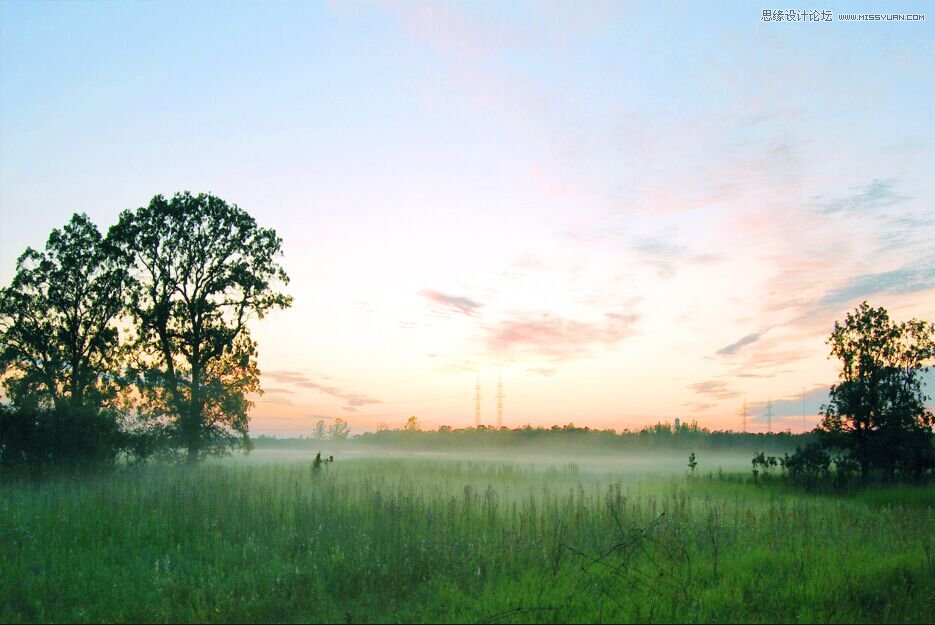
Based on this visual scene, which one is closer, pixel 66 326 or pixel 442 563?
pixel 442 563

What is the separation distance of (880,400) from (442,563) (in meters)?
23.1

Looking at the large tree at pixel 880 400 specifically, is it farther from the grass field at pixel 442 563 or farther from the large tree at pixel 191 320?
the large tree at pixel 191 320

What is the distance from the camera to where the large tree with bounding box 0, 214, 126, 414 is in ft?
105

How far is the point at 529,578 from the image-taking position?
9.67m

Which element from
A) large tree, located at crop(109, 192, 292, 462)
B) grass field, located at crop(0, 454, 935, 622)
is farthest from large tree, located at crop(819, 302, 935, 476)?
large tree, located at crop(109, 192, 292, 462)

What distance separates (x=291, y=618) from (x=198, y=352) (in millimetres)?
23634

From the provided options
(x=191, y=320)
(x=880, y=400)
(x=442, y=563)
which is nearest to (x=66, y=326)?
(x=191, y=320)

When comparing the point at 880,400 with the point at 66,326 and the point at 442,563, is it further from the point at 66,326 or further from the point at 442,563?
the point at 66,326

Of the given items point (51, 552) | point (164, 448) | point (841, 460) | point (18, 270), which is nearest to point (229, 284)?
point (164, 448)

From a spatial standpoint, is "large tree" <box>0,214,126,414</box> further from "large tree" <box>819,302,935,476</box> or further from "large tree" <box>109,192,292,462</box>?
"large tree" <box>819,302,935,476</box>

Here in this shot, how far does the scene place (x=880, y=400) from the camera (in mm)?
26234

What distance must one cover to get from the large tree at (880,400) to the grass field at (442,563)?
11.0 metres

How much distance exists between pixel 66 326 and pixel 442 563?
30.3 metres

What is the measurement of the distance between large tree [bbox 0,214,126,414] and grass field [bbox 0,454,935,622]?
17.7 m
